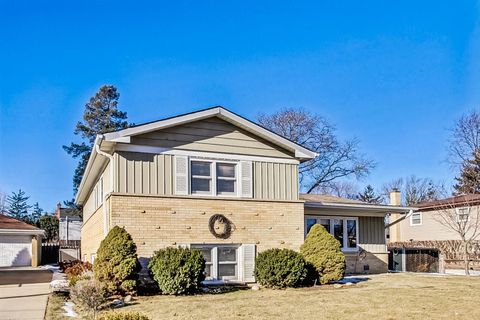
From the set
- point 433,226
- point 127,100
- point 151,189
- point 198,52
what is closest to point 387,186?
point 433,226

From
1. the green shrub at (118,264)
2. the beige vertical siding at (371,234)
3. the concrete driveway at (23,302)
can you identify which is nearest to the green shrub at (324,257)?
the green shrub at (118,264)

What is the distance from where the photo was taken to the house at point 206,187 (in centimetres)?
1433

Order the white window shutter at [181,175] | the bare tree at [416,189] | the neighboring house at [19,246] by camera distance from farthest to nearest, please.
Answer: the bare tree at [416,189] < the neighboring house at [19,246] < the white window shutter at [181,175]

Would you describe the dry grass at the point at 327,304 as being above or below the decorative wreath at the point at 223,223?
below

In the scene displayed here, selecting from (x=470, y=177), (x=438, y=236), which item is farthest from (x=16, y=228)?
(x=470, y=177)

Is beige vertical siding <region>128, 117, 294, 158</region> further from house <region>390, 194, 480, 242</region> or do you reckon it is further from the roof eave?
house <region>390, 194, 480, 242</region>

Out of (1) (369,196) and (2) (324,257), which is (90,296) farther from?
(1) (369,196)

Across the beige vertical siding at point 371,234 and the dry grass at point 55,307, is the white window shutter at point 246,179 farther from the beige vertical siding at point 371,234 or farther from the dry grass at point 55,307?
the beige vertical siding at point 371,234

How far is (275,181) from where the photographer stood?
16688 millimetres

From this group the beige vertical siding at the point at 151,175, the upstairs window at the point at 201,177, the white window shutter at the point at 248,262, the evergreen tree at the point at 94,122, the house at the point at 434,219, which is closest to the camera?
the beige vertical siding at the point at 151,175


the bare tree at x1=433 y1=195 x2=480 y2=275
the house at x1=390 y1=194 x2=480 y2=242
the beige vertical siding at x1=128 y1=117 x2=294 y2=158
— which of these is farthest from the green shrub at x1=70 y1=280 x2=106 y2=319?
the bare tree at x1=433 y1=195 x2=480 y2=275

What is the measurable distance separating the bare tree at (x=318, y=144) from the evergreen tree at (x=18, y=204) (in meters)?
45.2

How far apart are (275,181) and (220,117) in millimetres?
2878

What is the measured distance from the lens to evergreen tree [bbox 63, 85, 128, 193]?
45656mm
